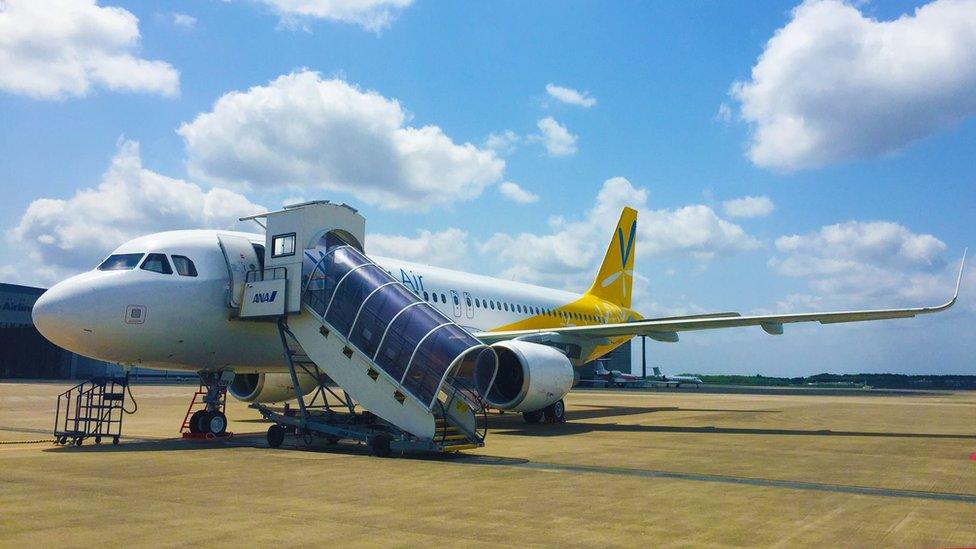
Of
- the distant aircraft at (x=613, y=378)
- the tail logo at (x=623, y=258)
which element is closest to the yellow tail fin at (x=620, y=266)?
the tail logo at (x=623, y=258)

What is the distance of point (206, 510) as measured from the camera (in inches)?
279

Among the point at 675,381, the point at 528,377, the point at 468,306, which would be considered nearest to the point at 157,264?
the point at 528,377

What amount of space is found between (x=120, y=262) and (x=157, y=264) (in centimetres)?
65

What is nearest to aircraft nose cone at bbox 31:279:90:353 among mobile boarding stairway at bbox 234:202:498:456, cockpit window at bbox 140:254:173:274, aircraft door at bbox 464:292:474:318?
cockpit window at bbox 140:254:173:274

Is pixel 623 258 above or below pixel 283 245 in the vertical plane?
above

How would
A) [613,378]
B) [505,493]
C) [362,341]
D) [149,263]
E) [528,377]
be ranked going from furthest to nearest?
[613,378], [528,377], [149,263], [362,341], [505,493]

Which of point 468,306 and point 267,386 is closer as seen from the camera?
point 267,386

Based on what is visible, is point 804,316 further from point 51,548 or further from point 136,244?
point 51,548

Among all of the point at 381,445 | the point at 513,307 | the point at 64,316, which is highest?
the point at 513,307

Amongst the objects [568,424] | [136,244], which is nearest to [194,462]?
[136,244]

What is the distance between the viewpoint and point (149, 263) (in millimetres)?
13516

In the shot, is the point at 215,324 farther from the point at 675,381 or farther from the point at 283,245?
the point at 675,381

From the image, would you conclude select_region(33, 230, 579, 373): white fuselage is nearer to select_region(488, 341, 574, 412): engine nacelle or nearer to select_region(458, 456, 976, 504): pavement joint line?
select_region(488, 341, 574, 412): engine nacelle

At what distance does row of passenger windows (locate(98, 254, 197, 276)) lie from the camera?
44.1 feet
